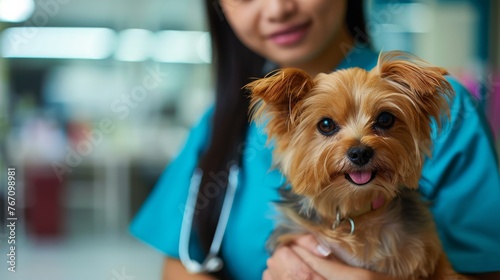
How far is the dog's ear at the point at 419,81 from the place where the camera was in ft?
1.92

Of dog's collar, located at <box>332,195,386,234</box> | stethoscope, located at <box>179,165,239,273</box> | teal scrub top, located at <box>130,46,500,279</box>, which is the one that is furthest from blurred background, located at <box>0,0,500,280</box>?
dog's collar, located at <box>332,195,386,234</box>

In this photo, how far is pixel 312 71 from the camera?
78cm

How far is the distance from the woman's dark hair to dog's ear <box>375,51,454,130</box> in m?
0.25

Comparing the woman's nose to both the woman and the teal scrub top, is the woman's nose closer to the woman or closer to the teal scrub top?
the woman

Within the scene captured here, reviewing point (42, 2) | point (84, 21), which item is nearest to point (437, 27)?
point (42, 2)

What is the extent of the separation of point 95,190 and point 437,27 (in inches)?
68.5

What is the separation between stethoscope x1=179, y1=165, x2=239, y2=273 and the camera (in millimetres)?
987

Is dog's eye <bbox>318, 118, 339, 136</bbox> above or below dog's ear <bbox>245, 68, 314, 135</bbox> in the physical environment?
below

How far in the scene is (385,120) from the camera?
634 mm

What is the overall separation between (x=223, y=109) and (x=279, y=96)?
1.17 ft

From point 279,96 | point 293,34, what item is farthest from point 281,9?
point 279,96

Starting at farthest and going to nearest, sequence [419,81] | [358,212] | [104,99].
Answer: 1. [104,99]
2. [358,212]
3. [419,81]

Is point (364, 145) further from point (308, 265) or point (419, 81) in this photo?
point (308, 265)

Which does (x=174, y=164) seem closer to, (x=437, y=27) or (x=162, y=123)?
(x=437, y=27)
